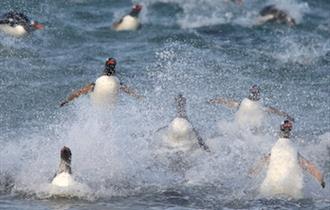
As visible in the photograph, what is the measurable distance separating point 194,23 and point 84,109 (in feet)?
32.3

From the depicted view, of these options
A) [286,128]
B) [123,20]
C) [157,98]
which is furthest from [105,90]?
[123,20]

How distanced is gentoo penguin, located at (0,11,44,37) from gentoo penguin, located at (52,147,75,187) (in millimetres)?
11841

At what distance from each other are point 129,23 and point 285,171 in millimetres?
13838

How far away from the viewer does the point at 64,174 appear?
52.2 feet

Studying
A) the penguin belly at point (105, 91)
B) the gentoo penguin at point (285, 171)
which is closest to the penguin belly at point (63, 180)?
the gentoo penguin at point (285, 171)

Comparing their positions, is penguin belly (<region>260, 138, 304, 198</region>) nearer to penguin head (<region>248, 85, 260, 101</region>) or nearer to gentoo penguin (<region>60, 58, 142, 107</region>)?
penguin head (<region>248, 85, 260, 101</region>)

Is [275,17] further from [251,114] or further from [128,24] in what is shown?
[251,114]

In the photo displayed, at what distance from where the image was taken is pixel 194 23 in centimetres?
3009

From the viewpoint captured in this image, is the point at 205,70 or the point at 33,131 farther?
the point at 205,70

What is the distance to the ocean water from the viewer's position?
16.6 metres

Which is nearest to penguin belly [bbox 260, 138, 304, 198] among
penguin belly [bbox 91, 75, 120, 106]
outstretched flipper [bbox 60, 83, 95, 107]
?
penguin belly [bbox 91, 75, 120, 106]

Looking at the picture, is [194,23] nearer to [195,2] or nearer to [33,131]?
[195,2]

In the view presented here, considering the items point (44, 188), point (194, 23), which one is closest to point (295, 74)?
point (194, 23)

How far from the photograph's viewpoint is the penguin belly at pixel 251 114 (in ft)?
66.5
